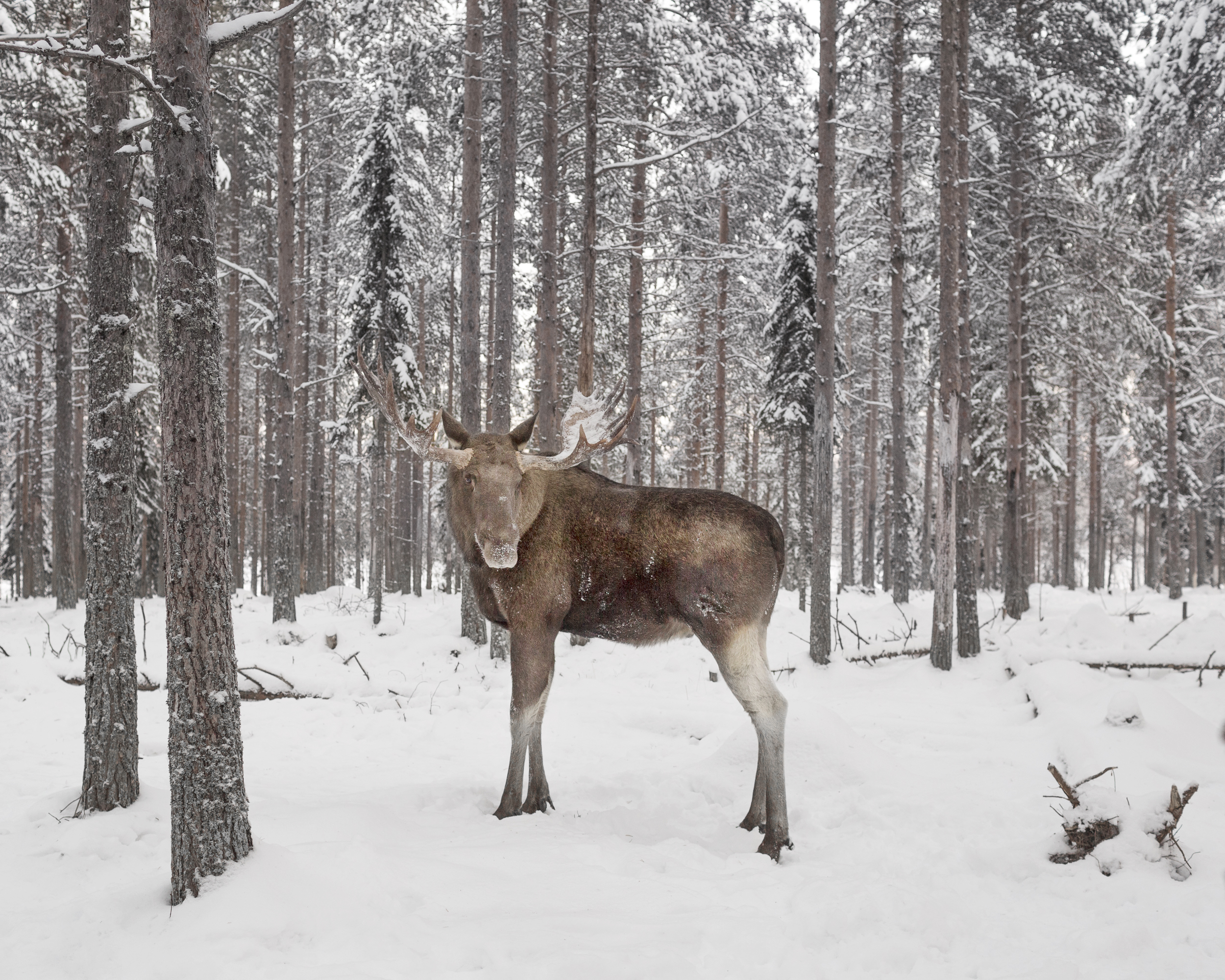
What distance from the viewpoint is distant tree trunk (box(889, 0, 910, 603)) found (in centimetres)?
1412

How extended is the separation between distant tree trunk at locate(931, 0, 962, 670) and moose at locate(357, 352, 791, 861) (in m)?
5.79

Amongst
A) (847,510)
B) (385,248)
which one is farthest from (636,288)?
(847,510)

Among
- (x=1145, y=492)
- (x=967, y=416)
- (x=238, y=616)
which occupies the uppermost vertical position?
(x=967, y=416)

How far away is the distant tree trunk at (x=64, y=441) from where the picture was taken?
50.6 feet

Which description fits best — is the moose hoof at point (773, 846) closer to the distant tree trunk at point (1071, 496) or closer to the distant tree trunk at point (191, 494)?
the distant tree trunk at point (191, 494)

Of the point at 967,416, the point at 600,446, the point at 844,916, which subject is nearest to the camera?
the point at 844,916

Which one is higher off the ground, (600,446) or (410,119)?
(410,119)

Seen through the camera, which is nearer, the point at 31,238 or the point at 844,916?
the point at 844,916

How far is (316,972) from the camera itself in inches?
122

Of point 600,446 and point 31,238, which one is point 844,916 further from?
point 31,238

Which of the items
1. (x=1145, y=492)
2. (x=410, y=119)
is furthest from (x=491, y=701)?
(x=1145, y=492)

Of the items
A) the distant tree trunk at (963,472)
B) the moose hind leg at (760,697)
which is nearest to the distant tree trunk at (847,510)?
the distant tree trunk at (963,472)

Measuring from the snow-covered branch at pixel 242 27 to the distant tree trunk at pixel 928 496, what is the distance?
18281 millimetres

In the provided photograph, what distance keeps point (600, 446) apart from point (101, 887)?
375 cm
